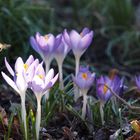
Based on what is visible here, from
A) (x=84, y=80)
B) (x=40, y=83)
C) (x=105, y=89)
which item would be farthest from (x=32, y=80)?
(x=105, y=89)

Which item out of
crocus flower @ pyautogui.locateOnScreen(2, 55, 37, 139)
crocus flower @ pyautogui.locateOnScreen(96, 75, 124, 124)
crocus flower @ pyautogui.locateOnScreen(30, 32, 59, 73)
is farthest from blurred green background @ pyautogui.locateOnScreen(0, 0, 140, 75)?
crocus flower @ pyautogui.locateOnScreen(2, 55, 37, 139)

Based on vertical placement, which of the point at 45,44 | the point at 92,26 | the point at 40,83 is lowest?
the point at 40,83

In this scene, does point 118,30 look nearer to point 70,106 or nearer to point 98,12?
point 98,12

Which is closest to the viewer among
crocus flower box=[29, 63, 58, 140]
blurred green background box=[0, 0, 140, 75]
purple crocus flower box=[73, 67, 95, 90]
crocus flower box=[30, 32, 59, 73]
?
crocus flower box=[29, 63, 58, 140]

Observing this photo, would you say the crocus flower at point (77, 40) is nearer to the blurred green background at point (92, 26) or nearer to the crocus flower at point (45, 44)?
the crocus flower at point (45, 44)

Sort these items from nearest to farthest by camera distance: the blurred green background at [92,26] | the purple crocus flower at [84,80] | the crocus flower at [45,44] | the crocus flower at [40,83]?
the crocus flower at [40,83]
the purple crocus flower at [84,80]
the crocus flower at [45,44]
the blurred green background at [92,26]

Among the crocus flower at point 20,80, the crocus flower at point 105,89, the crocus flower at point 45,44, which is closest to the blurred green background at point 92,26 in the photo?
the crocus flower at point 45,44

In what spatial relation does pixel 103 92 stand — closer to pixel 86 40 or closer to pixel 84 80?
pixel 84 80

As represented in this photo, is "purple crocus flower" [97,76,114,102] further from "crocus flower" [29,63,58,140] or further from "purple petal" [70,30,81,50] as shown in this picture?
"crocus flower" [29,63,58,140]
